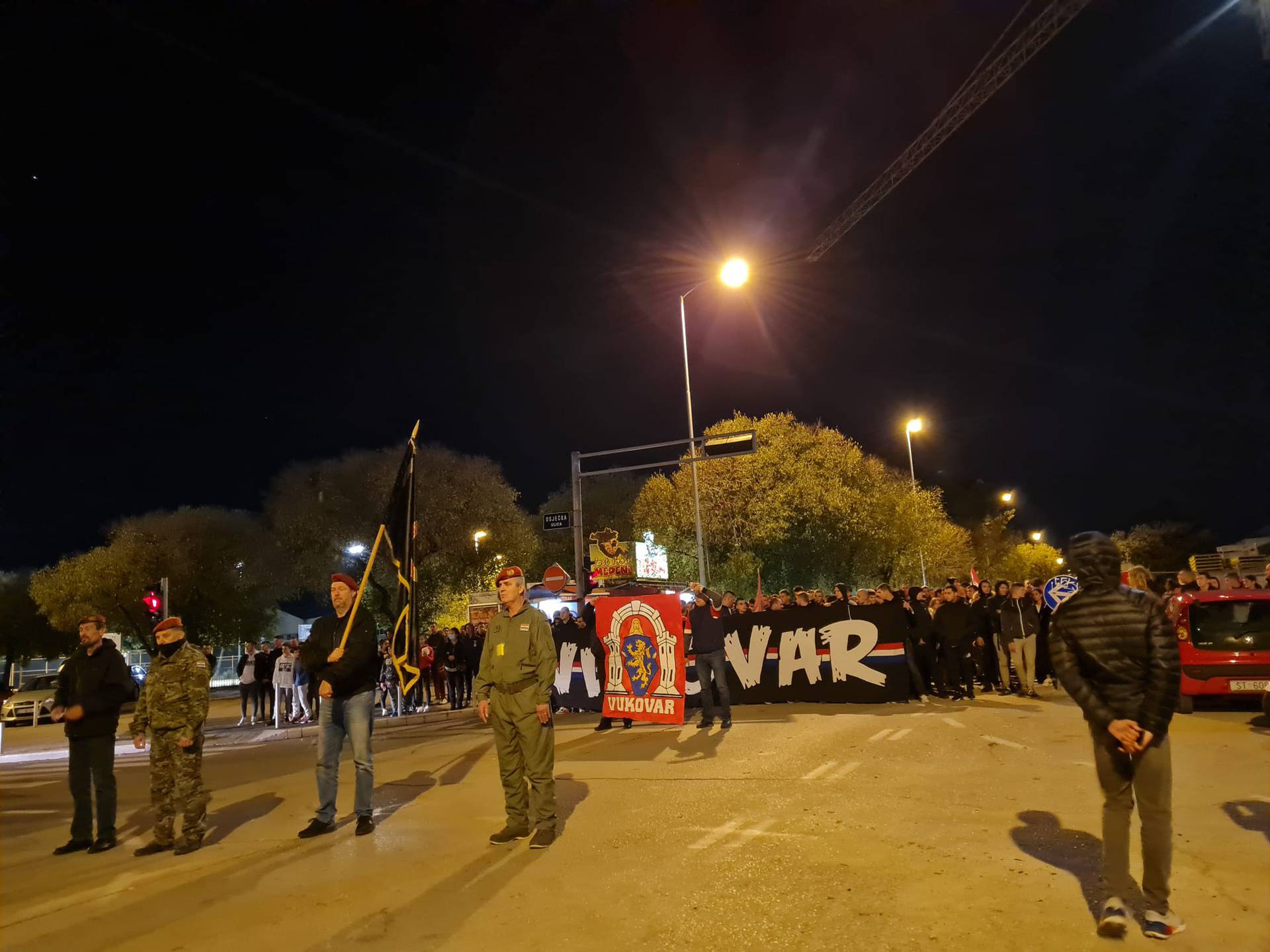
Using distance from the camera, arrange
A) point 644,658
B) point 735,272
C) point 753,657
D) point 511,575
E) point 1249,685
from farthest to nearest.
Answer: point 735,272, point 753,657, point 644,658, point 1249,685, point 511,575

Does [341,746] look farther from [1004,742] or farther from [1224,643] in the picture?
[1224,643]

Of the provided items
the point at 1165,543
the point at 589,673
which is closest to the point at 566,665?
the point at 589,673

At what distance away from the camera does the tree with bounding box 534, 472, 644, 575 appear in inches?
2324

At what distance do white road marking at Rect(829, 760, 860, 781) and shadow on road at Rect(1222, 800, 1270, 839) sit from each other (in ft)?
9.64

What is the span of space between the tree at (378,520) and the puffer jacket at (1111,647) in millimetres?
40226

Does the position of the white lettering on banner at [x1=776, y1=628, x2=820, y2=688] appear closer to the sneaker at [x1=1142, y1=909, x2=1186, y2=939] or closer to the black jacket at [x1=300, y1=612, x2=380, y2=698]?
the black jacket at [x1=300, y1=612, x2=380, y2=698]

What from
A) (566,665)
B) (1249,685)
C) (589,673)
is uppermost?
(566,665)

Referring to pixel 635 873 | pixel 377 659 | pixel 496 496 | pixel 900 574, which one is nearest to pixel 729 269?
pixel 377 659

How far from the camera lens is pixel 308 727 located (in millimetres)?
18594

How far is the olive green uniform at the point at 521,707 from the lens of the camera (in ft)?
20.9

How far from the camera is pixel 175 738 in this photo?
6.96 metres

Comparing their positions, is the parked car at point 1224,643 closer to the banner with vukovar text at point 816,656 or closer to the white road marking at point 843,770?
the banner with vukovar text at point 816,656

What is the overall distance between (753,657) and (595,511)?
150 ft

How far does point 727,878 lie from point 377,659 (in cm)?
360
